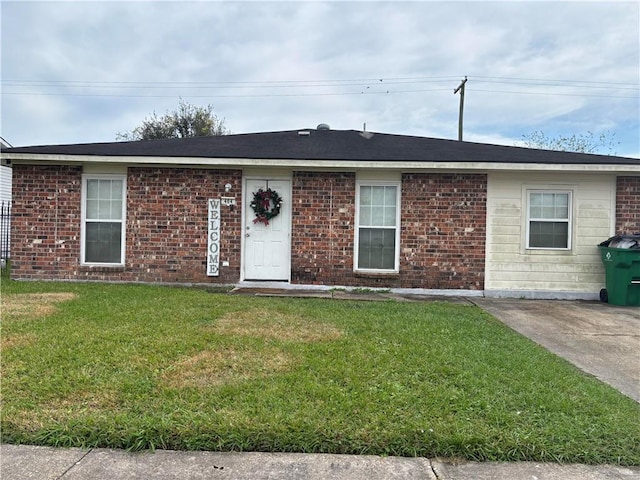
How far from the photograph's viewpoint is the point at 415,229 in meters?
9.41

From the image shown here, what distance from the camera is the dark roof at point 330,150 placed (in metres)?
9.09

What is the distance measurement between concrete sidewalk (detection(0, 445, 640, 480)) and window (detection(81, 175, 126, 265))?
716cm

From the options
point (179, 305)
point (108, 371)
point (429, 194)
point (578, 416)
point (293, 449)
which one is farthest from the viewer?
point (429, 194)

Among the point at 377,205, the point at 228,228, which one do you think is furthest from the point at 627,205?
the point at 228,228

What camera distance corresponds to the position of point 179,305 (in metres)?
6.99

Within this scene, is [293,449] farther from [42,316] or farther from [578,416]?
[42,316]

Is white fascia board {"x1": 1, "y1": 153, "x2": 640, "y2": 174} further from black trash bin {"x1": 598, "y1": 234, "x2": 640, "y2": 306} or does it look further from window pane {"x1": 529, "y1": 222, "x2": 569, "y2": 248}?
black trash bin {"x1": 598, "y1": 234, "x2": 640, "y2": 306}

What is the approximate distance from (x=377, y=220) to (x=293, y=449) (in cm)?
691

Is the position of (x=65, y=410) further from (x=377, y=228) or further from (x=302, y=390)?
(x=377, y=228)

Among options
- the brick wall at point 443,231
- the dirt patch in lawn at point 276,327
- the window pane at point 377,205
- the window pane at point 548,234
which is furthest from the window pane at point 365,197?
the dirt patch in lawn at point 276,327

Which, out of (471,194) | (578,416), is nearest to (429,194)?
(471,194)

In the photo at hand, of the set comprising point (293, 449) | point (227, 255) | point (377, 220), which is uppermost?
point (377, 220)

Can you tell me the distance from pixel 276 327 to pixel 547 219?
21.4 feet

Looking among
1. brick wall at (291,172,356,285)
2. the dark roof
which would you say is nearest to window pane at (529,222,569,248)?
the dark roof
